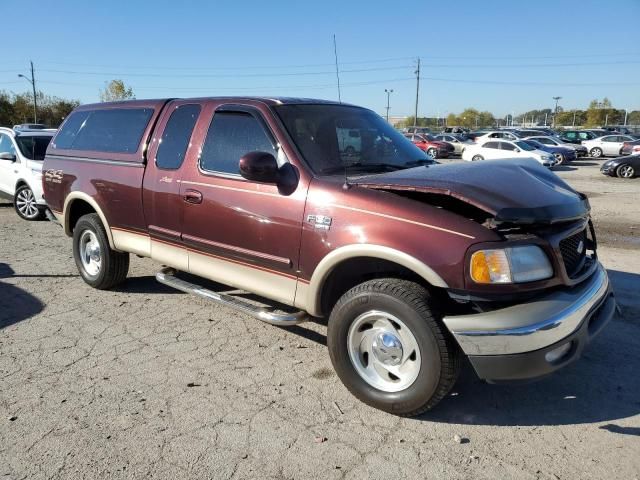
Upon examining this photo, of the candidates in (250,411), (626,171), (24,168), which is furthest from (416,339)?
(626,171)

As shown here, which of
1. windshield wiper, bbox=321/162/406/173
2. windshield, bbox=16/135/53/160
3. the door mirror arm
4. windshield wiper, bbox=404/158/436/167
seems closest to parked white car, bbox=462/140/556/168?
windshield, bbox=16/135/53/160

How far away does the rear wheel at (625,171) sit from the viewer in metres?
19.2

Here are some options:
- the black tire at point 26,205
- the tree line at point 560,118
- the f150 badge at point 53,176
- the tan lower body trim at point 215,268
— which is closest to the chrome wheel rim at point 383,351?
the tan lower body trim at point 215,268

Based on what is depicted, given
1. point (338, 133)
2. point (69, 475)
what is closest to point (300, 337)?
point (338, 133)

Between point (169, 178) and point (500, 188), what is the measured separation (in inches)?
107

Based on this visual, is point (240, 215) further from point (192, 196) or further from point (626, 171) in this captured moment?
point (626, 171)

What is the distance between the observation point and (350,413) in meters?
3.24

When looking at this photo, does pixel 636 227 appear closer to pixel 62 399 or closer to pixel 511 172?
pixel 511 172

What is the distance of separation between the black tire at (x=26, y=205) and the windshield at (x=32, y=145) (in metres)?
0.62

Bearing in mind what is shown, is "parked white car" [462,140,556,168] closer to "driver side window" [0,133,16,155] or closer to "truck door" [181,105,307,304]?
"driver side window" [0,133,16,155]

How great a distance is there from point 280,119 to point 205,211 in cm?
95

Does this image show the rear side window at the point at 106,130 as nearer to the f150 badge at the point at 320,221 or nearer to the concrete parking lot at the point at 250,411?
the concrete parking lot at the point at 250,411

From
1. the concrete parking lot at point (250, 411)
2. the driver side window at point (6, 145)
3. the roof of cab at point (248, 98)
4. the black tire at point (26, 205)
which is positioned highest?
the roof of cab at point (248, 98)

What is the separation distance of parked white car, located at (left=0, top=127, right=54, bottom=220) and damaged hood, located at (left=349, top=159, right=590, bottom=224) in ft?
27.4
